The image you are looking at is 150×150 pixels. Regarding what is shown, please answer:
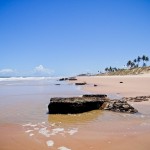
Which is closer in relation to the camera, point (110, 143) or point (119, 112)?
point (110, 143)

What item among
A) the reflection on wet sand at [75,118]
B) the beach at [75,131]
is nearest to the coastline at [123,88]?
the reflection on wet sand at [75,118]

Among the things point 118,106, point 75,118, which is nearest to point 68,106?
point 75,118

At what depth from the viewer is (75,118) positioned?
11969 mm

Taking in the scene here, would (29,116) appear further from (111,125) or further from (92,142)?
(92,142)

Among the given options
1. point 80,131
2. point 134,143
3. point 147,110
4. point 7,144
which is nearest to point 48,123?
point 80,131

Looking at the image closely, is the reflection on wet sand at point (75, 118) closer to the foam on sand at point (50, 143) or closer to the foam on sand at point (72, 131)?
the foam on sand at point (72, 131)

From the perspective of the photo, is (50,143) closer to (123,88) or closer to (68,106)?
(68,106)

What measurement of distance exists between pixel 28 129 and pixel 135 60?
14440 centimetres

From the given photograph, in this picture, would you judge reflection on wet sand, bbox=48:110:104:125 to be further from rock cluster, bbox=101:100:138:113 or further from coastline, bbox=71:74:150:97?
coastline, bbox=71:74:150:97

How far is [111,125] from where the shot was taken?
10203 mm

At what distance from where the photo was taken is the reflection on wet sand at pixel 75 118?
1118 centimetres

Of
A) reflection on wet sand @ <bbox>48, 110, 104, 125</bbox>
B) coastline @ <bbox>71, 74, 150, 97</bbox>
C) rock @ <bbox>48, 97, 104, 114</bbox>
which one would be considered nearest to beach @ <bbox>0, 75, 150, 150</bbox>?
reflection on wet sand @ <bbox>48, 110, 104, 125</bbox>

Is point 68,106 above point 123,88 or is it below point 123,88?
above

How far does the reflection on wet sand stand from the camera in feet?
36.7
